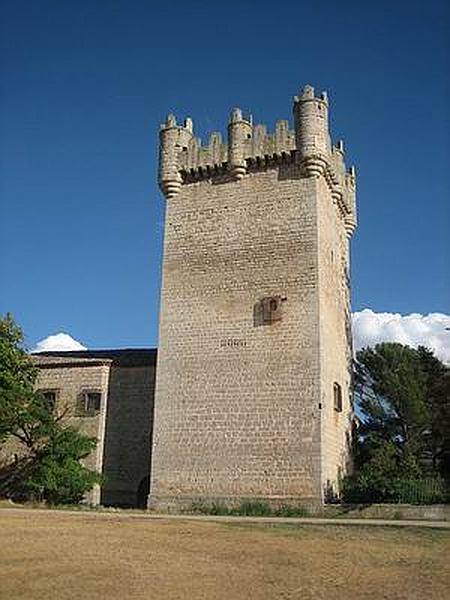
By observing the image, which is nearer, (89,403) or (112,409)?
(112,409)

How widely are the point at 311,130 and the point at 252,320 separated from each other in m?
6.68

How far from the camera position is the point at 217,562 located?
9.99 m

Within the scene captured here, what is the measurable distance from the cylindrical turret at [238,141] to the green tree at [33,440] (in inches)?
396

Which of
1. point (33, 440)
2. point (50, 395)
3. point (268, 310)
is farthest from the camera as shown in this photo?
point (50, 395)

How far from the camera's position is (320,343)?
21.8 m

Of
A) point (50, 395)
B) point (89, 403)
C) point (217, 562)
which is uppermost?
point (50, 395)

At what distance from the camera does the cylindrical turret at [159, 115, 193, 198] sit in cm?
2561

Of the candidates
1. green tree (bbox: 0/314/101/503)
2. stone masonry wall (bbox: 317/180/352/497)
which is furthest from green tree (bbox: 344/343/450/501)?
green tree (bbox: 0/314/101/503)

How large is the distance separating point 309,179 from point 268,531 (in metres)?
13.3

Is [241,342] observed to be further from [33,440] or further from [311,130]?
[33,440]

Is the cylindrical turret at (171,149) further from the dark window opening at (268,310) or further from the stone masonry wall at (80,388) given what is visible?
the stone masonry wall at (80,388)

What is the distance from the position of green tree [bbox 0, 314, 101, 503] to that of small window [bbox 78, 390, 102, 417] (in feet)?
2.65

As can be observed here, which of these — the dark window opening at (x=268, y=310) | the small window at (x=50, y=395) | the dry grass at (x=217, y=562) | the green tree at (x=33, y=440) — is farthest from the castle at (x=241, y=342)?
the dry grass at (x=217, y=562)

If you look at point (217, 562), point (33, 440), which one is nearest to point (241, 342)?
point (33, 440)
